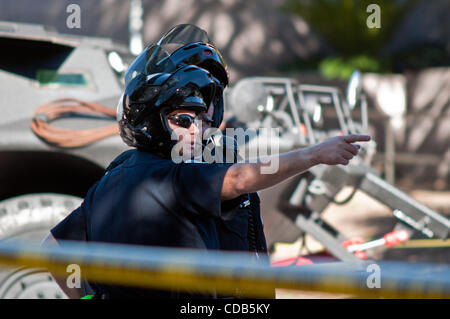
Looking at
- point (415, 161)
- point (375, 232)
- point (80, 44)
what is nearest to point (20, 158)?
point (80, 44)

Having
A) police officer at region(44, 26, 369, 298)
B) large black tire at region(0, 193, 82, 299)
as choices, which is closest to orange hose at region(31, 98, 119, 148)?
large black tire at region(0, 193, 82, 299)

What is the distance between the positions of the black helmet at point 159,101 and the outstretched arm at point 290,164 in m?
0.38

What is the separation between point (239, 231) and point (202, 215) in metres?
0.35

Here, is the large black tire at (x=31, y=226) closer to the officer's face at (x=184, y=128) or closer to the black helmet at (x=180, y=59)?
the black helmet at (x=180, y=59)

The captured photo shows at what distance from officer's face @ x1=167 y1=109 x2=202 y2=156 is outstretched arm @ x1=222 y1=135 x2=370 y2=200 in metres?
0.33

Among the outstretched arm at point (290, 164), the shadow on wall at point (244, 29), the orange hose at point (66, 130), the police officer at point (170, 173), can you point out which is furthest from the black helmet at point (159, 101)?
the shadow on wall at point (244, 29)

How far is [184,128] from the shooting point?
84.8 inches

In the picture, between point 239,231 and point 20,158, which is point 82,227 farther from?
point 20,158

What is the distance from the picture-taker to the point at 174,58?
2.28m

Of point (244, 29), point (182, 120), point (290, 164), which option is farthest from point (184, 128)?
point (244, 29)

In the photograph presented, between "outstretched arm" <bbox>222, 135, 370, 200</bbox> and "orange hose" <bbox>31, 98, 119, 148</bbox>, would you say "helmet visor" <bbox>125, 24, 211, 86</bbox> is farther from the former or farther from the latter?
"orange hose" <bbox>31, 98, 119, 148</bbox>

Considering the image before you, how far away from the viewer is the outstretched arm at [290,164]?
70.9 inches

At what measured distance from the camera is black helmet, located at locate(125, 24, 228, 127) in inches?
89.1

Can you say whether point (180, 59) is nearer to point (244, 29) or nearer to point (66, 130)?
point (66, 130)
